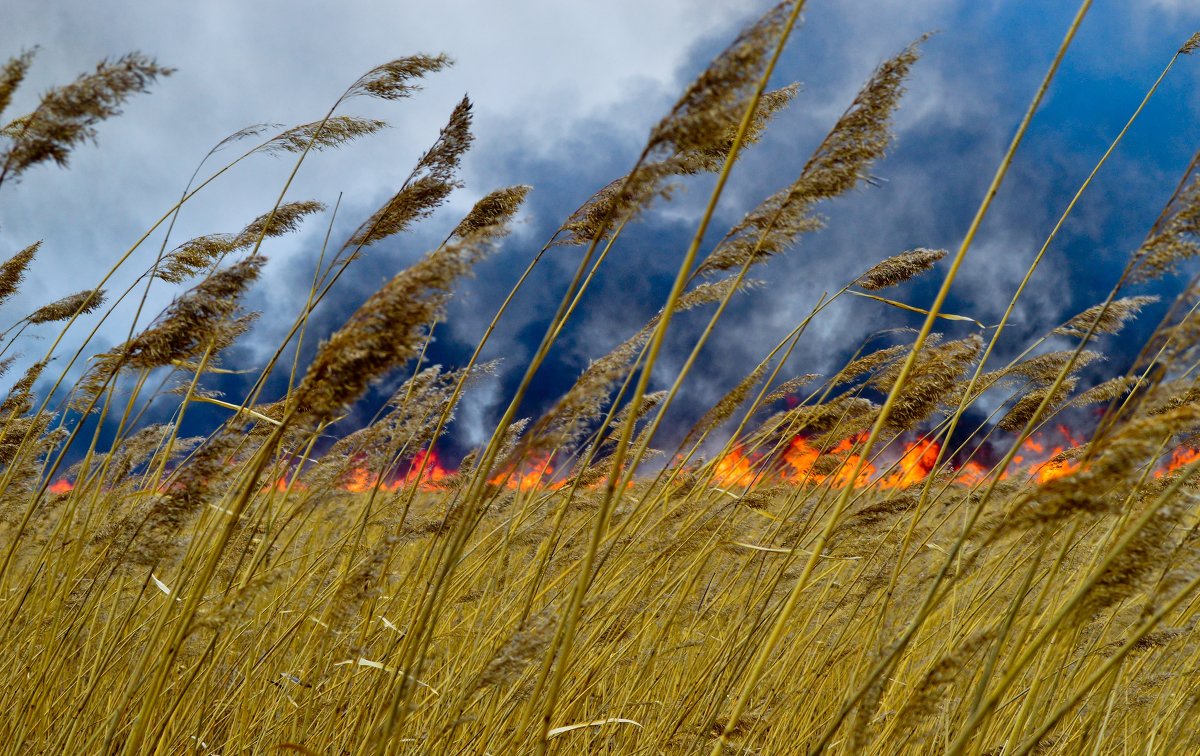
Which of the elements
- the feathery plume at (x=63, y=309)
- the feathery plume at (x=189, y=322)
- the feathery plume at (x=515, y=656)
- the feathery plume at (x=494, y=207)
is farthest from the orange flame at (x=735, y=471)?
the feathery plume at (x=63, y=309)

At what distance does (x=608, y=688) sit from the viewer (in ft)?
10.6

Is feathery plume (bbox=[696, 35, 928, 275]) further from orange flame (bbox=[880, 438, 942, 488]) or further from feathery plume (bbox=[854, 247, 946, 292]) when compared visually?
orange flame (bbox=[880, 438, 942, 488])

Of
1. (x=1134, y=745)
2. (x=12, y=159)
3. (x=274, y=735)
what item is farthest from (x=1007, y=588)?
(x=12, y=159)

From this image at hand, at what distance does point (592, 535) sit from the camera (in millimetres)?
1419

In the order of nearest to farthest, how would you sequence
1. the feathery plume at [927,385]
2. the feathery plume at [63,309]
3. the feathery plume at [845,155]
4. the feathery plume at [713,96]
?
the feathery plume at [713,96]
the feathery plume at [845,155]
the feathery plume at [927,385]
the feathery plume at [63,309]

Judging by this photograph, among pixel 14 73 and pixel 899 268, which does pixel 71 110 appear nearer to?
pixel 14 73

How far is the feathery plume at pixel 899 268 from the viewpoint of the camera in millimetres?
2203

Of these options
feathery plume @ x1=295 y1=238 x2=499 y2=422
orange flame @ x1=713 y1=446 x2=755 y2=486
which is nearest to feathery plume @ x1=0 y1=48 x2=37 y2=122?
feathery plume @ x1=295 y1=238 x2=499 y2=422

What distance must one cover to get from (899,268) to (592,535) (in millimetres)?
1387

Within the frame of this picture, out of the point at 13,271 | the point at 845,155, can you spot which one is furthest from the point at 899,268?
the point at 13,271

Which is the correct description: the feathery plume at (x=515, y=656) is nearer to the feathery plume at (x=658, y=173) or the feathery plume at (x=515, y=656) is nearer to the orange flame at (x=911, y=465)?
the feathery plume at (x=658, y=173)

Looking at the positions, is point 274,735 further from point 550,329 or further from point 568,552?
point 550,329

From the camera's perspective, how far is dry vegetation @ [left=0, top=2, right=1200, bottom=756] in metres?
1.15

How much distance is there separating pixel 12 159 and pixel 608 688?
2.80m
